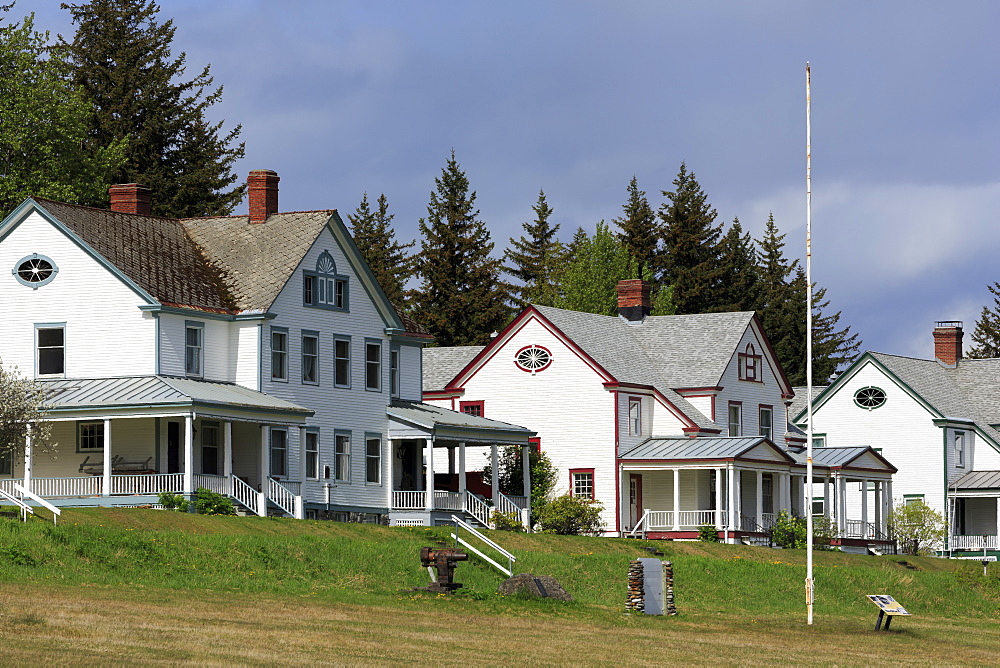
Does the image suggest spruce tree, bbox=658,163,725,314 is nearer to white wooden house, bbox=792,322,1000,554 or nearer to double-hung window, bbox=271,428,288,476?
white wooden house, bbox=792,322,1000,554

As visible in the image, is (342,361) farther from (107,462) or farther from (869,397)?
(869,397)

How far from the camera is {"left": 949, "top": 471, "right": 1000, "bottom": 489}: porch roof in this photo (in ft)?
231

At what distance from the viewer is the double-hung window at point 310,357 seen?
166ft

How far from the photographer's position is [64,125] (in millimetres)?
65375

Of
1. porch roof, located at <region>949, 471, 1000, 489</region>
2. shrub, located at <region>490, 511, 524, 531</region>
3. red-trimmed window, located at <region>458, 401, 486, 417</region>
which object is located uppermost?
red-trimmed window, located at <region>458, 401, 486, 417</region>

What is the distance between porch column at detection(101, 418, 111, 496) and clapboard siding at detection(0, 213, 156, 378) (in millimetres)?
3280

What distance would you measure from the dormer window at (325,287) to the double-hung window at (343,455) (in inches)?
150

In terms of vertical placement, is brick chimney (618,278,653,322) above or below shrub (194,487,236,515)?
above

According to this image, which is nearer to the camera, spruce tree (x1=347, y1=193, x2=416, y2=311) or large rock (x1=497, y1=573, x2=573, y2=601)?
large rock (x1=497, y1=573, x2=573, y2=601)

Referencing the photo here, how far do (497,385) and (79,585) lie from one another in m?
34.8

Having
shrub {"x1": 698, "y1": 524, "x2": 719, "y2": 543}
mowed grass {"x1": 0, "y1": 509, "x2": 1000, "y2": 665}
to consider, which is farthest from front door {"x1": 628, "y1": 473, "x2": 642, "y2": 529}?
mowed grass {"x1": 0, "y1": 509, "x2": 1000, "y2": 665}

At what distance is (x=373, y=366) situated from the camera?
53.4 meters

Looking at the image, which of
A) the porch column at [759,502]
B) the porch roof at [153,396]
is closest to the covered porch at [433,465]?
the porch roof at [153,396]

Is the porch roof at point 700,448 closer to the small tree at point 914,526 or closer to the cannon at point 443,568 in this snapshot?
the small tree at point 914,526
